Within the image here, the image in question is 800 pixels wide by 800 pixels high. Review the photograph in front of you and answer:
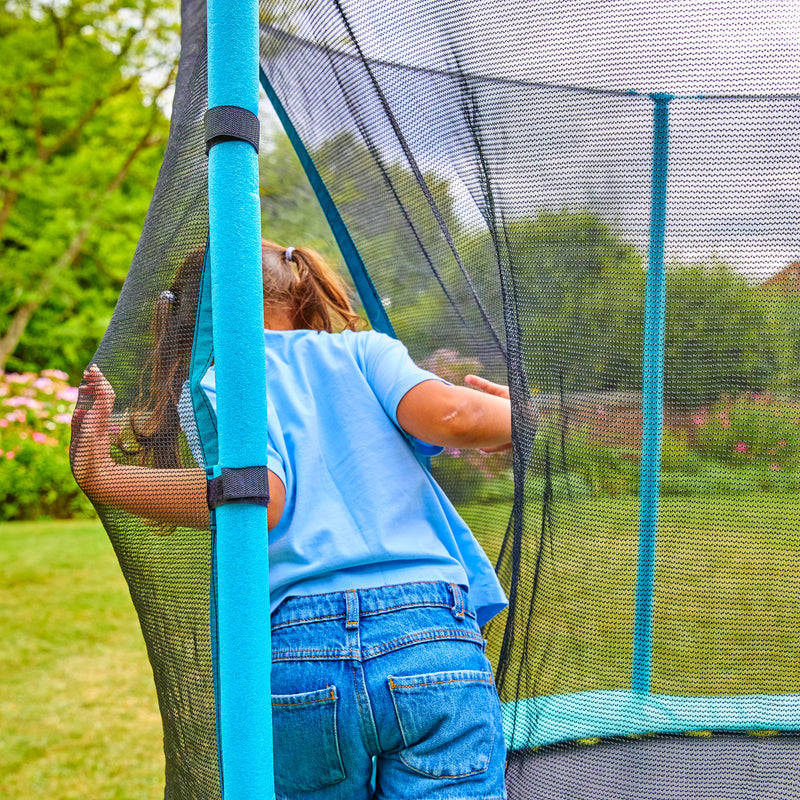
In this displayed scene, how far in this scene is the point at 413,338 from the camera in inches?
74.3

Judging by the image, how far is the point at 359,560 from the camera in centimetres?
125

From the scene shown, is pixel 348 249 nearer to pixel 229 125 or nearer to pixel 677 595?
pixel 229 125

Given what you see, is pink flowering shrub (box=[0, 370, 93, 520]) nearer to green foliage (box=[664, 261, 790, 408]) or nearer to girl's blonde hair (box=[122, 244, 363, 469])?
girl's blonde hair (box=[122, 244, 363, 469])

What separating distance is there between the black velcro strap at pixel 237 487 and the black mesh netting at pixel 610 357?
0.12 m

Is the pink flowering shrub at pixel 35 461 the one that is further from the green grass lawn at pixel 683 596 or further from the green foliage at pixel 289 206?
the green grass lawn at pixel 683 596

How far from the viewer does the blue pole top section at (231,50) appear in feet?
3.75

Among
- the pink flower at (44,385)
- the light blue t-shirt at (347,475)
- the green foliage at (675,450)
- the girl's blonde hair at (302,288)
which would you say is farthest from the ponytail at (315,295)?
the pink flower at (44,385)

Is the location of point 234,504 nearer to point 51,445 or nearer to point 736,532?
point 736,532

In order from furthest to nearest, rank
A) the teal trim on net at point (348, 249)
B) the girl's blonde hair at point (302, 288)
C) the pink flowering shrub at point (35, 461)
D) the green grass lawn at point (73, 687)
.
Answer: the pink flowering shrub at point (35, 461) < the green grass lawn at point (73, 687) < the teal trim on net at point (348, 249) < the girl's blonde hair at point (302, 288)

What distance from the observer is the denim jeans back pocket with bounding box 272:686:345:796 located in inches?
45.9

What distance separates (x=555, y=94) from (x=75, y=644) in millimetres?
3513

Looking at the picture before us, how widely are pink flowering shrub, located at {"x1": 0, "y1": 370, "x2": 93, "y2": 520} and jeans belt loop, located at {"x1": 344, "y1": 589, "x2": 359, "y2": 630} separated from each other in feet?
20.9

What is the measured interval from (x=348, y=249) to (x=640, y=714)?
1158mm

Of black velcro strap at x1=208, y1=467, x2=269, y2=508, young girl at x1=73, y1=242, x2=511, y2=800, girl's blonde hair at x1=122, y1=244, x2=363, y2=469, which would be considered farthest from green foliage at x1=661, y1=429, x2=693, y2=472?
girl's blonde hair at x1=122, y1=244, x2=363, y2=469
